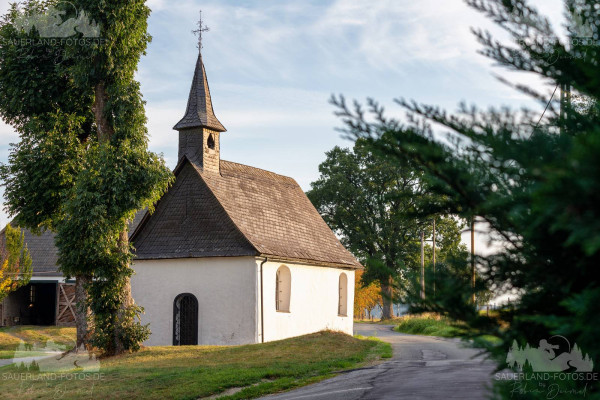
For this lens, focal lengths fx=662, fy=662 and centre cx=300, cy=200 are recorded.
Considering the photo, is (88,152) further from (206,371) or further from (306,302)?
(306,302)

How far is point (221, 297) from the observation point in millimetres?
25375

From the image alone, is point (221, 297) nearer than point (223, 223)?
Yes

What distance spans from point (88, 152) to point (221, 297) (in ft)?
27.1

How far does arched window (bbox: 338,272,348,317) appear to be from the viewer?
107 feet

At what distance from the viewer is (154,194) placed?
64.8 ft

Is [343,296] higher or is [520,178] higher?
[520,178]

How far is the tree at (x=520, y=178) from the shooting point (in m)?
3.14

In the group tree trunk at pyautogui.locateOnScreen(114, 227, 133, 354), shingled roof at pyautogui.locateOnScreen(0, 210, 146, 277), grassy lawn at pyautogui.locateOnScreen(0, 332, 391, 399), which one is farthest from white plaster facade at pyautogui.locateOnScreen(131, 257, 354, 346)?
shingled roof at pyautogui.locateOnScreen(0, 210, 146, 277)

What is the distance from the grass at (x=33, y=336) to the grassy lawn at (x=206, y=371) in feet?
28.7

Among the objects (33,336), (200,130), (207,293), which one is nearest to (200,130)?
(200,130)

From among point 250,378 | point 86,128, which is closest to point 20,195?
point 86,128

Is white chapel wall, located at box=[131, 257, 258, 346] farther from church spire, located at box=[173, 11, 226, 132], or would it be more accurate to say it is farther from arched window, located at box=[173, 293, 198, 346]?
church spire, located at box=[173, 11, 226, 132]

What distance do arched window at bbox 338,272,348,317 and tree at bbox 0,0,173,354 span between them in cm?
1432

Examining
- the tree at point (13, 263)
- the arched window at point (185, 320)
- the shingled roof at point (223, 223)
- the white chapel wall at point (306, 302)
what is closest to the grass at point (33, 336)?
the tree at point (13, 263)
